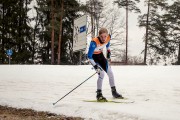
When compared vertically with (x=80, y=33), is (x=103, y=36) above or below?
below

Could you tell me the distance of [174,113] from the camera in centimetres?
655

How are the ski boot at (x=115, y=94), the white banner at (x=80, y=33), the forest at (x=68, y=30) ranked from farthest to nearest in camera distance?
1. the forest at (x=68, y=30)
2. the white banner at (x=80, y=33)
3. the ski boot at (x=115, y=94)

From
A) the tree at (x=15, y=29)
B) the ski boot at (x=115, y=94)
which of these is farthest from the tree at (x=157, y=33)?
the ski boot at (x=115, y=94)

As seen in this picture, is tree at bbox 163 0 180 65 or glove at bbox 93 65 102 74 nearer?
glove at bbox 93 65 102 74

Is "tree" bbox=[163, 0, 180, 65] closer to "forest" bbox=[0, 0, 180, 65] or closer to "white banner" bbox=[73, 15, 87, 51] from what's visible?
"forest" bbox=[0, 0, 180, 65]

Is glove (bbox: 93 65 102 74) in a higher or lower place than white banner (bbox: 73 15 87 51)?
lower

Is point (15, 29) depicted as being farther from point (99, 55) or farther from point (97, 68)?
point (97, 68)

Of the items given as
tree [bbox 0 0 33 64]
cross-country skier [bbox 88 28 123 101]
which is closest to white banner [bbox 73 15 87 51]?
cross-country skier [bbox 88 28 123 101]

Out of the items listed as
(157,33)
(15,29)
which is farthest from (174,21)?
(15,29)

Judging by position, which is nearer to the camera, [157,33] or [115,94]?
[115,94]

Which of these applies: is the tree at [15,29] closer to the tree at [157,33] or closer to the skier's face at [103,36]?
the tree at [157,33]

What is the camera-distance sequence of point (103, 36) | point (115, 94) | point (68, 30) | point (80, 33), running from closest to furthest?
point (103, 36), point (115, 94), point (80, 33), point (68, 30)

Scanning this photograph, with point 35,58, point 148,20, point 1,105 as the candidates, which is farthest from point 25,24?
point 1,105

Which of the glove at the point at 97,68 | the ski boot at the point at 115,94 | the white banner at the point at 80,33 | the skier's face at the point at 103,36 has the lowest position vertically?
the ski boot at the point at 115,94
